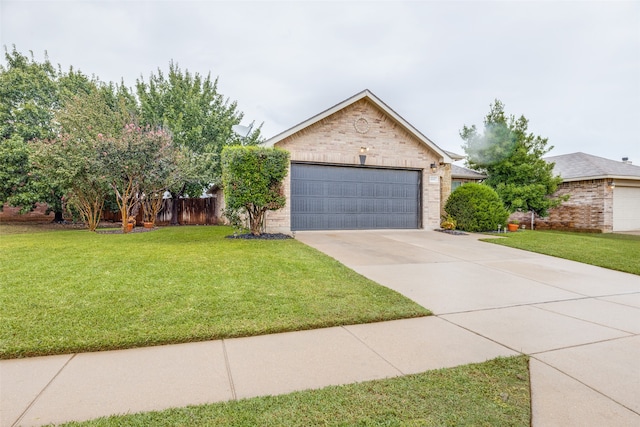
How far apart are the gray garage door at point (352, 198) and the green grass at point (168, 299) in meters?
5.18

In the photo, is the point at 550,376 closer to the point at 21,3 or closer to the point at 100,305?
the point at 100,305

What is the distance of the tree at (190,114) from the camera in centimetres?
1720

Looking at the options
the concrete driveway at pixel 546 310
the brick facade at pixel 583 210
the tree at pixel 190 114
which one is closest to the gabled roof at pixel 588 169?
the brick facade at pixel 583 210

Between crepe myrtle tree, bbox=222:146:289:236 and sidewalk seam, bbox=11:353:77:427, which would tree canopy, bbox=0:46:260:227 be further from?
sidewalk seam, bbox=11:353:77:427

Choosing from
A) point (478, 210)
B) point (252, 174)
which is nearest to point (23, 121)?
point (252, 174)

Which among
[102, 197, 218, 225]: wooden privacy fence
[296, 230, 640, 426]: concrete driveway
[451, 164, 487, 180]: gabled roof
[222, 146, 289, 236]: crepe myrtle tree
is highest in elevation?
[451, 164, 487, 180]: gabled roof

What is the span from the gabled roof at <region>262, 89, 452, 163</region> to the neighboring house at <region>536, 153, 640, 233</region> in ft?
27.5

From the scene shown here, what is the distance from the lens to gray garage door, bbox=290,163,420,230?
1168 cm

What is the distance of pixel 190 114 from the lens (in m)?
17.9

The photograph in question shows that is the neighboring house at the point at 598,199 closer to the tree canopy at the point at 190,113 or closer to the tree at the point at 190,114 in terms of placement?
the tree at the point at 190,114

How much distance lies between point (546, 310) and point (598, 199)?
51.8ft

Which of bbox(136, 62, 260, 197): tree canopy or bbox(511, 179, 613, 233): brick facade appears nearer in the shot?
bbox(511, 179, 613, 233): brick facade

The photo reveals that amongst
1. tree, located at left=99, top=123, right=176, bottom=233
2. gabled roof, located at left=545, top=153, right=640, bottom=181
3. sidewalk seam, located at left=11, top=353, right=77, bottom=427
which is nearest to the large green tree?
tree, located at left=99, top=123, right=176, bottom=233

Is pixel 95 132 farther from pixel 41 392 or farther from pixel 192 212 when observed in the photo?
pixel 41 392
